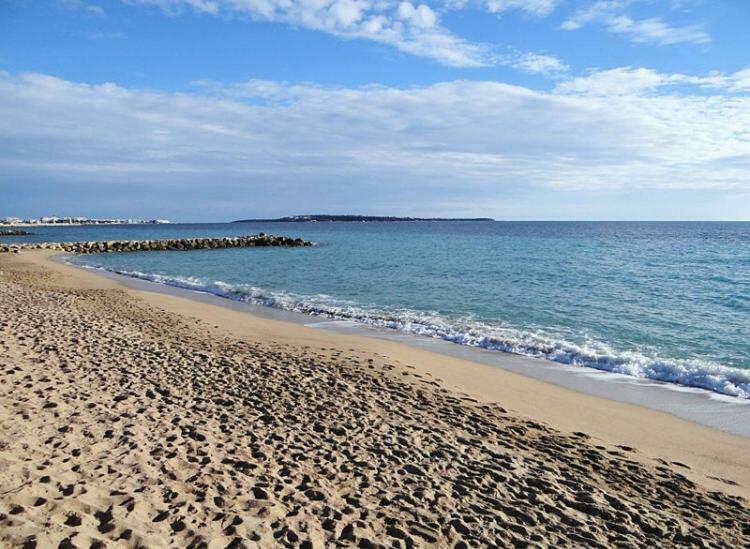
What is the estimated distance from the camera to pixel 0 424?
18.4 ft

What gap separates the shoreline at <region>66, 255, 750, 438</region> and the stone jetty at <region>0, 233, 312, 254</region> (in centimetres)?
4518

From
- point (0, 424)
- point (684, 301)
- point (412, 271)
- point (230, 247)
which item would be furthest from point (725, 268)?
point (230, 247)

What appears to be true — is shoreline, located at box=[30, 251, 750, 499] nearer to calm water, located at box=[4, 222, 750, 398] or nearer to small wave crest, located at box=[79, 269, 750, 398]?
small wave crest, located at box=[79, 269, 750, 398]

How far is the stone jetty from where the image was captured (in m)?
51.8

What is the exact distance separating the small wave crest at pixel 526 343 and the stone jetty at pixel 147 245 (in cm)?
3967

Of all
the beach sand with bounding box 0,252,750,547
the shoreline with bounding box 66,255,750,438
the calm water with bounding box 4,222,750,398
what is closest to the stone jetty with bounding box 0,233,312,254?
the calm water with bounding box 4,222,750,398

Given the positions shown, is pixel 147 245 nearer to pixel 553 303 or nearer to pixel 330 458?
pixel 553 303

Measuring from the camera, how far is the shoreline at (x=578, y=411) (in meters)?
6.36

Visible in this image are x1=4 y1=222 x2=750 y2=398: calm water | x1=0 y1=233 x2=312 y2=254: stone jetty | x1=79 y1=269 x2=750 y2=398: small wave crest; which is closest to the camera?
x1=79 y1=269 x2=750 y2=398: small wave crest

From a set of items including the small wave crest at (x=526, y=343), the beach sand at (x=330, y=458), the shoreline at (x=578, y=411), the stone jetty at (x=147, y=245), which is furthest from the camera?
the stone jetty at (x=147, y=245)

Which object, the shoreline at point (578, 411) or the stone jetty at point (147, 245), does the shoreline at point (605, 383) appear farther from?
the stone jetty at point (147, 245)

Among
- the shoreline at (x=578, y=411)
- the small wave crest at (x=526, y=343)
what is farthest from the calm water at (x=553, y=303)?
the shoreline at (x=578, y=411)

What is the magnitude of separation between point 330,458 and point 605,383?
669 centimetres

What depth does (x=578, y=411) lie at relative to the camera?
807 cm
